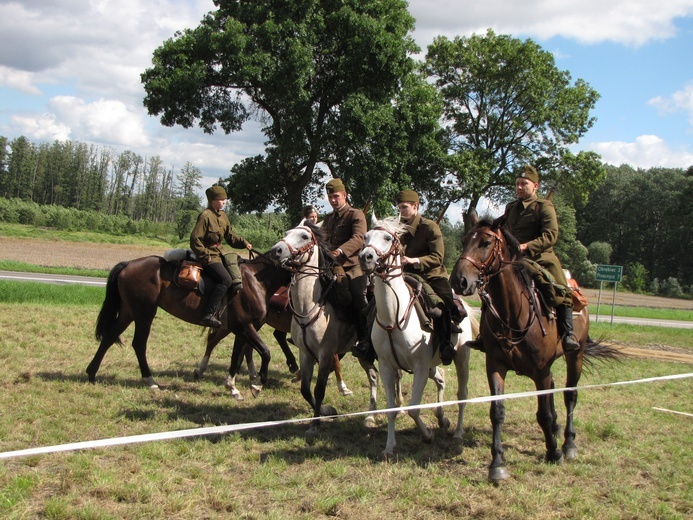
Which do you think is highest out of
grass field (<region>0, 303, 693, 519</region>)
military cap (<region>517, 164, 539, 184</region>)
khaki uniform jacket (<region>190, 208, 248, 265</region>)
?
military cap (<region>517, 164, 539, 184</region>)

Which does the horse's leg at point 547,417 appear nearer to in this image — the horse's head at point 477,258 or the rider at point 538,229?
the rider at point 538,229

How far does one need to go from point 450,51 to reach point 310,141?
16.3 m

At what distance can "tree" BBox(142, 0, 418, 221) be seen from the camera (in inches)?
911

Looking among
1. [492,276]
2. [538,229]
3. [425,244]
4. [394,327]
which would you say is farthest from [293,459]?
[538,229]

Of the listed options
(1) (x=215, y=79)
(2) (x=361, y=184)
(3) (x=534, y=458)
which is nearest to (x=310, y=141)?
(2) (x=361, y=184)

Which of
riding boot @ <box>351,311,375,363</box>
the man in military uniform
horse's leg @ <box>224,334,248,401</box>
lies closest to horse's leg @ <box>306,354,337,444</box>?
riding boot @ <box>351,311,375,363</box>

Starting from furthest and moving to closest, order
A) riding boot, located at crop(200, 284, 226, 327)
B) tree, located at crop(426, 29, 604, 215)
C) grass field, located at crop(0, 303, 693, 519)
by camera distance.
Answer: tree, located at crop(426, 29, 604, 215) < riding boot, located at crop(200, 284, 226, 327) < grass field, located at crop(0, 303, 693, 519)

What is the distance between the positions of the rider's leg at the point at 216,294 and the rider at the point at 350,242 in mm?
1887

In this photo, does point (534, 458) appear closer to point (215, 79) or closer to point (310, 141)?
point (310, 141)

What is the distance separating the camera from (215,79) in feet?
81.8

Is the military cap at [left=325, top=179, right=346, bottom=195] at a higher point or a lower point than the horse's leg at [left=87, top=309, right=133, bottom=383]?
higher

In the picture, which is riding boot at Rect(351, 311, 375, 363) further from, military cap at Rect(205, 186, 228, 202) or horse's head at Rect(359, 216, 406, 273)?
military cap at Rect(205, 186, 228, 202)

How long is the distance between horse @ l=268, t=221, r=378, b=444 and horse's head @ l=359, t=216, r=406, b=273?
4.24 feet

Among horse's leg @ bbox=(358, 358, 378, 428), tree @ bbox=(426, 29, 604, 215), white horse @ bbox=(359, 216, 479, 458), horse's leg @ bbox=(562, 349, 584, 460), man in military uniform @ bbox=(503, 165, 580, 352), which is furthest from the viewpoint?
tree @ bbox=(426, 29, 604, 215)
